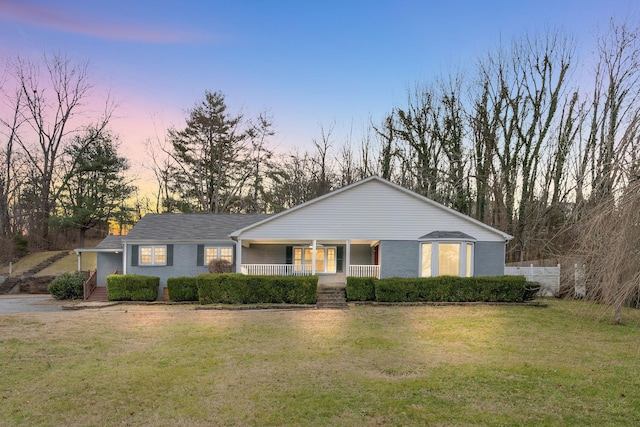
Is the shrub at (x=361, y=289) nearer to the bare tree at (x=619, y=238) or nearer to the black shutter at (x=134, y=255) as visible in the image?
the black shutter at (x=134, y=255)

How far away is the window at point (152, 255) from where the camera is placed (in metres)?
21.3

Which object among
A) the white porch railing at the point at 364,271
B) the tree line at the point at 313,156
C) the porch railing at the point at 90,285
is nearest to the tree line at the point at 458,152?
the tree line at the point at 313,156

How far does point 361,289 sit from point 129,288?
1039 centimetres

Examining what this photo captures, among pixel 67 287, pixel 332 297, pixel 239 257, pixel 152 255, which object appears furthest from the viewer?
pixel 152 255

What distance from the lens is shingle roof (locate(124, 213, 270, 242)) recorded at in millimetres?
21453

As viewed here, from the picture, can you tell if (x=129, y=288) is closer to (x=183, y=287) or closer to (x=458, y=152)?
(x=183, y=287)

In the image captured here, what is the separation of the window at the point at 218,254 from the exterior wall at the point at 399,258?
7.60m

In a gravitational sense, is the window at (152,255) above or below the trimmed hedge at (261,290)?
above

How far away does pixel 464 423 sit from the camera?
541 centimetres

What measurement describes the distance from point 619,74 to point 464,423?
15.7 m

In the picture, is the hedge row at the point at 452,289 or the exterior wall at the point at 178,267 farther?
the exterior wall at the point at 178,267

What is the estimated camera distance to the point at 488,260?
19234 mm

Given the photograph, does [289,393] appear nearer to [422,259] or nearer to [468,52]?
[422,259]

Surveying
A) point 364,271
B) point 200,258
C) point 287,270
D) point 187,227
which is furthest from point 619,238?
point 187,227
